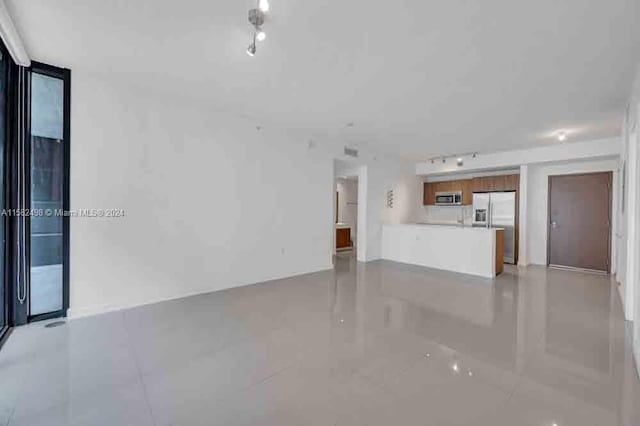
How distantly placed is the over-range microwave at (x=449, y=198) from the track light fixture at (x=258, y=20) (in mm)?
6394

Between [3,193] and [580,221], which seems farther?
[580,221]

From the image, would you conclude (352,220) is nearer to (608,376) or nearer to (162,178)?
(162,178)

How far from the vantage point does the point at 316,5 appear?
200cm

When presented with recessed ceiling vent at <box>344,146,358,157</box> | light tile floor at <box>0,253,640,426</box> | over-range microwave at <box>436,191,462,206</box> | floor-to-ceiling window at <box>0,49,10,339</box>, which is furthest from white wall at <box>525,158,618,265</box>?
floor-to-ceiling window at <box>0,49,10,339</box>

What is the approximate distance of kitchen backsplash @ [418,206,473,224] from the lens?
7492mm

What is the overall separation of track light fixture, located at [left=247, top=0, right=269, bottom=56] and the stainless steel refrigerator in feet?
20.5

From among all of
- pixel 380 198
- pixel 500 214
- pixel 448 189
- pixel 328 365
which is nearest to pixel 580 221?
pixel 500 214

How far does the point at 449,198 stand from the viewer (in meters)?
7.51

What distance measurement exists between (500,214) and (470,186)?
963 millimetres

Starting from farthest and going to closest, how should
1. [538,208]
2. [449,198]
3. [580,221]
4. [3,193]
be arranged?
[449,198] → [538,208] → [580,221] → [3,193]

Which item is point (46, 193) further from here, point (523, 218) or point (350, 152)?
point (523, 218)

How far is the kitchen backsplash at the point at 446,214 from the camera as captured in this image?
7492 millimetres

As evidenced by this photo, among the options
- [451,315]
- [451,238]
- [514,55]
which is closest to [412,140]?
[451,238]

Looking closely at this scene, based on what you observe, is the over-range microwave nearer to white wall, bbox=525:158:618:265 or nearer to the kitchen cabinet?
the kitchen cabinet
